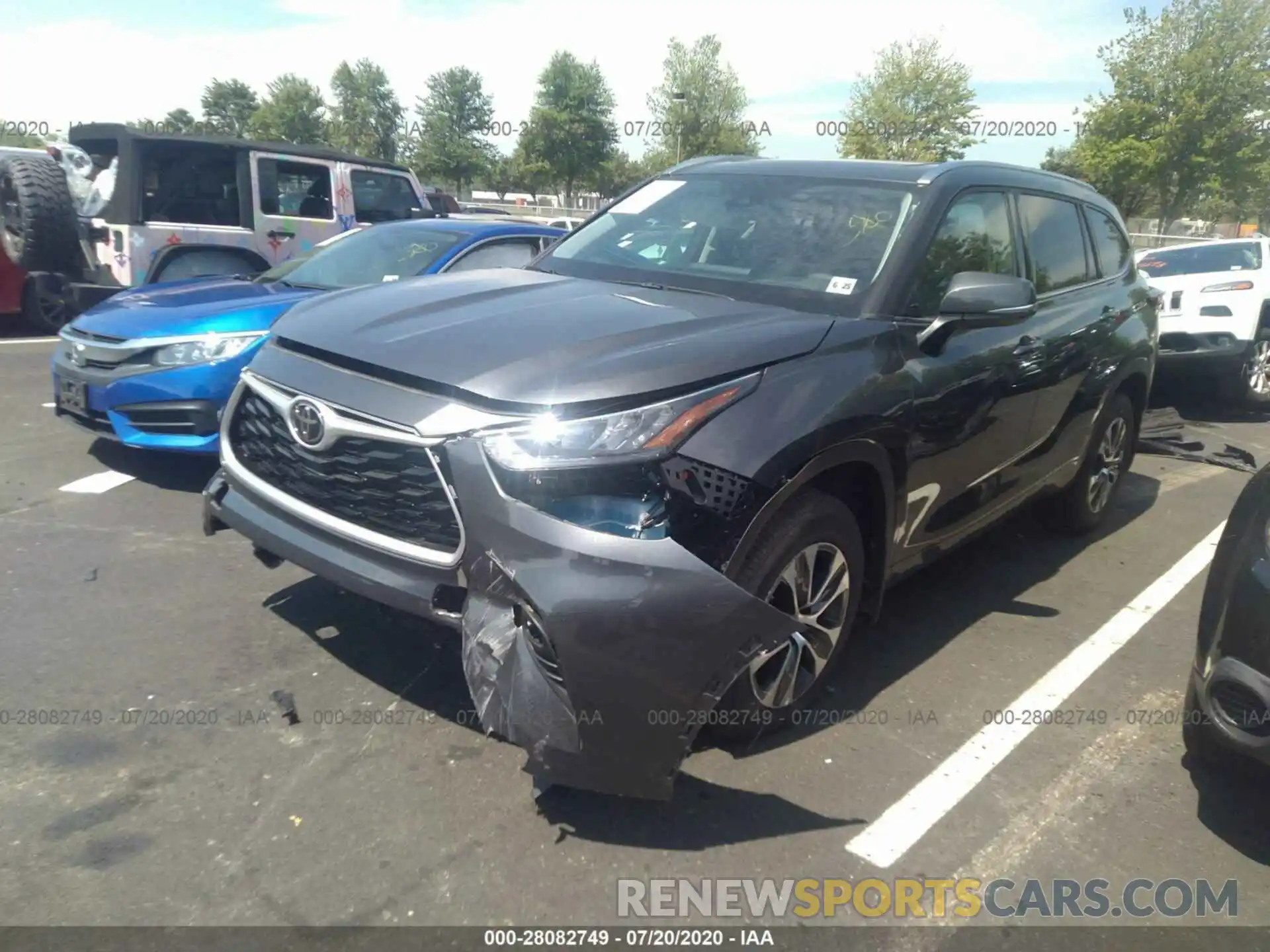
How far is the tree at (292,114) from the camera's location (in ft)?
154

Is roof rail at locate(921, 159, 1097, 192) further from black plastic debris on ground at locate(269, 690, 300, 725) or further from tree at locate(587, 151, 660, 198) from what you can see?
tree at locate(587, 151, 660, 198)

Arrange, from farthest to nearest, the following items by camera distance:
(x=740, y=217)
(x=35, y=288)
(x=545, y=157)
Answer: (x=545, y=157)
(x=35, y=288)
(x=740, y=217)

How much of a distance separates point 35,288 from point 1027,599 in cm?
987

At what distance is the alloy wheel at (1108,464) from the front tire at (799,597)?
2.58 m

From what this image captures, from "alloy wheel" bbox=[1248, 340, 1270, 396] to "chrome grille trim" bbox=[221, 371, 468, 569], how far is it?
925 centimetres

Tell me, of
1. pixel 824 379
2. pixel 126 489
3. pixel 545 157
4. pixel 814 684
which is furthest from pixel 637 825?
pixel 545 157

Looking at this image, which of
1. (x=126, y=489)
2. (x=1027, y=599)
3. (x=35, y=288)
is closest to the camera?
(x=1027, y=599)

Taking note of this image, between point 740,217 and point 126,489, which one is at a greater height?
point 740,217

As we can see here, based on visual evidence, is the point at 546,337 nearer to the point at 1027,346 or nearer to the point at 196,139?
the point at 1027,346

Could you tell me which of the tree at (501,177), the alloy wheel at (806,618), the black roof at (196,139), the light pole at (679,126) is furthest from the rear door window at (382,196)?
the light pole at (679,126)

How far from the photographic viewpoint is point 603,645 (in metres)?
2.32

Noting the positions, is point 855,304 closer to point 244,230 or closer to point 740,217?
point 740,217

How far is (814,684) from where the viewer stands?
338 centimetres

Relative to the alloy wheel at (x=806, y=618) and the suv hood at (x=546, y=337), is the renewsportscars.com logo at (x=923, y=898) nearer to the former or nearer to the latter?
the alloy wheel at (x=806, y=618)
